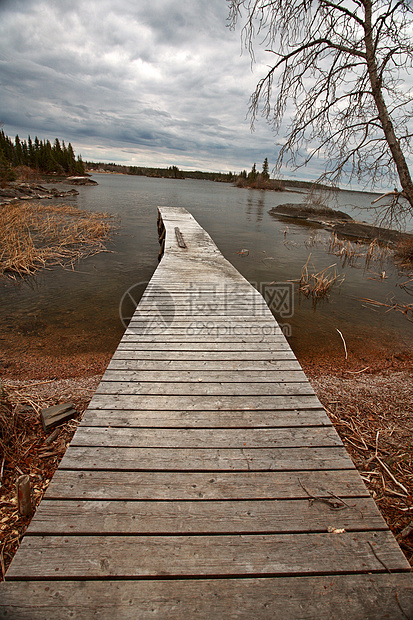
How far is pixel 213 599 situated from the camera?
4.19 feet

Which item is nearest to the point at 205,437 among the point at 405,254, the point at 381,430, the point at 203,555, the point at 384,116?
the point at 203,555

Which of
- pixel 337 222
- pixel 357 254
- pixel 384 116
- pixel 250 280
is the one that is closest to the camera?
pixel 384 116

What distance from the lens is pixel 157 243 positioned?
1446 cm

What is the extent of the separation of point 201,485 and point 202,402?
793 mm

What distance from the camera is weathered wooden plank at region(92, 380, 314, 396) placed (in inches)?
104

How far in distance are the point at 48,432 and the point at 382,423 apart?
3.81m

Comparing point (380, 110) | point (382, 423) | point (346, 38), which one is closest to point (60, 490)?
point (382, 423)

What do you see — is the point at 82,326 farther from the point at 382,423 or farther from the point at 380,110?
the point at 380,110

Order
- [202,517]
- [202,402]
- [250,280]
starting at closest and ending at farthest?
1. [202,517]
2. [202,402]
3. [250,280]

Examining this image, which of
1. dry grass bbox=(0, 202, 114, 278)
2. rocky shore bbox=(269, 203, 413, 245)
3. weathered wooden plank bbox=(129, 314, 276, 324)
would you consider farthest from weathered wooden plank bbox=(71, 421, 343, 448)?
rocky shore bbox=(269, 203, 413, 245)

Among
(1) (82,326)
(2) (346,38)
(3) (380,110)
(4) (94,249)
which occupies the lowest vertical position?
(1) (82,326)

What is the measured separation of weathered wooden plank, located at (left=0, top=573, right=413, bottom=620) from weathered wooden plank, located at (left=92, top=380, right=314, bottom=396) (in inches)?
54.7

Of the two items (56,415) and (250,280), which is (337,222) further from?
(56,415)

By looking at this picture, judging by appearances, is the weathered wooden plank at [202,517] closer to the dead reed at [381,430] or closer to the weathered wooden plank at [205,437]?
the weathered wooden plank at [205,437]
